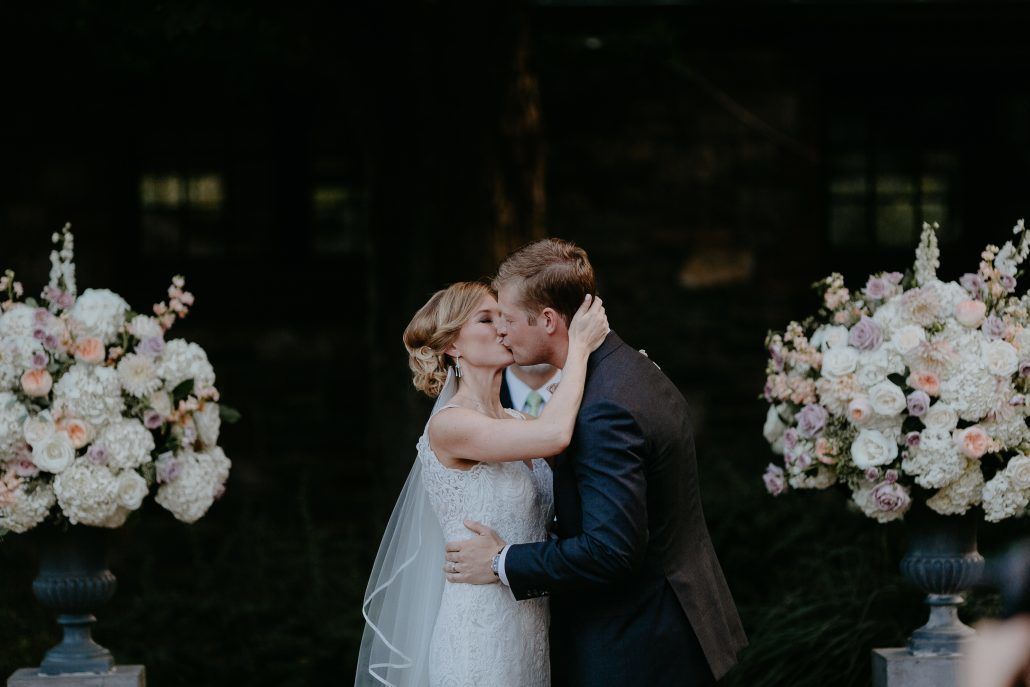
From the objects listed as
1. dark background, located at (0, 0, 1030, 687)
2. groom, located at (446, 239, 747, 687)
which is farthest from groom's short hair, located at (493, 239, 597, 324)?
dark background, located at (0, 0, 1030, 687)

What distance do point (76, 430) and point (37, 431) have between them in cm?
12

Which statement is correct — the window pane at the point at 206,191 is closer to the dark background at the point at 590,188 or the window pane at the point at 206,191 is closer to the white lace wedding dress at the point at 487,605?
the dark background at the point at 590,188

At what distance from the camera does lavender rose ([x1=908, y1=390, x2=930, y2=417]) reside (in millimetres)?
4176

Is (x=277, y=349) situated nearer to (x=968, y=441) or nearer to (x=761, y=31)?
(x=761, y=31)

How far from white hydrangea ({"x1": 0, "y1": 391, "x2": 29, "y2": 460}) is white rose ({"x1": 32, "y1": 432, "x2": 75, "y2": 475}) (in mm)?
86

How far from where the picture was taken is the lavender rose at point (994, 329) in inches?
167

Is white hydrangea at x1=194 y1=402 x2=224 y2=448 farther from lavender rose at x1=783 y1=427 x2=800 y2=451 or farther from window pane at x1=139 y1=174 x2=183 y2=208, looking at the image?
window pane at x1=139 y1=174 x2=183 y2=208

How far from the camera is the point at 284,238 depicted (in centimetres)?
866

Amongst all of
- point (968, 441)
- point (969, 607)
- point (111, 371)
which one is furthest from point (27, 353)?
point (969, 607)

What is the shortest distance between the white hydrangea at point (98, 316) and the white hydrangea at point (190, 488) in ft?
1.51

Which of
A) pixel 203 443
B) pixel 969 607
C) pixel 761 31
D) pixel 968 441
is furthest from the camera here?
pixel 761 31

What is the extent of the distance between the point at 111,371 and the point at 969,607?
131 inches

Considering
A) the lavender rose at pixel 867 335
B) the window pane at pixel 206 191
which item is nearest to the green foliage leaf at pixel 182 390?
the lavender rose at pixel 867 335

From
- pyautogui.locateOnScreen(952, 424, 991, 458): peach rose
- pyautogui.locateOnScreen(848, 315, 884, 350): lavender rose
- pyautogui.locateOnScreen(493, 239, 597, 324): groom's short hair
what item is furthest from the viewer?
pyautogui.locateOnScreen(848, 315, 884, 350): lavender rose
